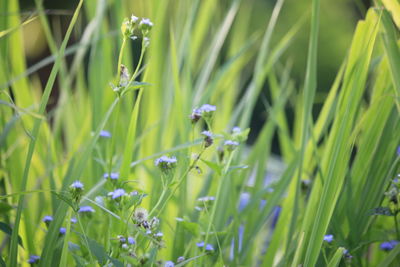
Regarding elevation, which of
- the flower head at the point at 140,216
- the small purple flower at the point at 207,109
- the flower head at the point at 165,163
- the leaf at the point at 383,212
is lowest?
the leaf at the point at 383,212

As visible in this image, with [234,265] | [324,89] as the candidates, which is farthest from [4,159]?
[324,89]

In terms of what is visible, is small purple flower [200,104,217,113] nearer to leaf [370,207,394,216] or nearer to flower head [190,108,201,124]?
flower head [190,108,201,124]

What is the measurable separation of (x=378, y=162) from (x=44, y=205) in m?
0.53

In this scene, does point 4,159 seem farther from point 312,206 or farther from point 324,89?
point 324,89

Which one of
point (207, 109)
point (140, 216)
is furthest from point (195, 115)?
point (140, 216)

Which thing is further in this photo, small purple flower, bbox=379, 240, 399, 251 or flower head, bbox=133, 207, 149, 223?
small purple flower, bbox=379, 240, 399, 251

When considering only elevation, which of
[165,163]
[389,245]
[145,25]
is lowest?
[389,245]

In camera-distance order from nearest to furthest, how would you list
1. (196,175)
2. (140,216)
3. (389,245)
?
(140,216)
(389,245)
(196,175)

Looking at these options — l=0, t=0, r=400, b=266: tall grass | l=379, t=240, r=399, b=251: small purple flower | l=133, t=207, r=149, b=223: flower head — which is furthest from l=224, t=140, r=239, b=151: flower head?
l=379, t=240, r=399, b=251: small purple flower

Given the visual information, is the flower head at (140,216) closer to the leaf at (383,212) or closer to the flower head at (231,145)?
the flower head at (231,145)

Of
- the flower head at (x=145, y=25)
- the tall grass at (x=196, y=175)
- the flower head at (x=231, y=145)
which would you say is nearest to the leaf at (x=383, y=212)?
the tall grass at (x=196, y=175)

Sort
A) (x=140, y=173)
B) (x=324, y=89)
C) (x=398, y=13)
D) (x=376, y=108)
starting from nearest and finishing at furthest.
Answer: (x=398, y=13)
(x=376, y=108)
(x=140, y=173)
(x=324, y=89)

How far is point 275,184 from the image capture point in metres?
0.85

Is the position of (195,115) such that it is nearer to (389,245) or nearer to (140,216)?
(140,216)
